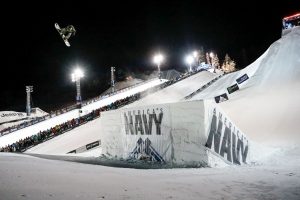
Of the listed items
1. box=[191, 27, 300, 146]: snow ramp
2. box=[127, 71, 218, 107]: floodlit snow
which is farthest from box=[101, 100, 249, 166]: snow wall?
box=[127, 71, 218, 107]: floodlit snow

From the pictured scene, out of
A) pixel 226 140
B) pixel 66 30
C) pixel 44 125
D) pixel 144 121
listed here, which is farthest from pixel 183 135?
pixel 44 125

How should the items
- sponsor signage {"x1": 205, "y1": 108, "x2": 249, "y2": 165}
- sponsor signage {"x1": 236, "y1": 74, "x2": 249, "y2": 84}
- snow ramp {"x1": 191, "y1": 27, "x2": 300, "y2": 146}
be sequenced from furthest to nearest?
sponsor signage {"x1": 236, "y1": 74, "x2": 249, "y2": 84}, snow ramp {"x1": 191, "y1": 27, "x2": 300, "y2": 146}, sponsor signage {"x1": 205, "y1": 108, "x2": 249, "y2": 165}

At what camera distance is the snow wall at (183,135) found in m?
9.54

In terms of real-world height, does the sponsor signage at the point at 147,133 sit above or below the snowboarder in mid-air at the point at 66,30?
below

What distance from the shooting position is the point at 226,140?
34.0ft

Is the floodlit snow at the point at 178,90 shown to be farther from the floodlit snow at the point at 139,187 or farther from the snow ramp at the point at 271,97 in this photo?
the floodlit snow at the point at 139,187

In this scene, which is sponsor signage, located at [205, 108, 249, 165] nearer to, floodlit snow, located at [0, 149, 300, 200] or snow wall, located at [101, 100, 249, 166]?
snow wall, located at [101, 100, 249, 166]

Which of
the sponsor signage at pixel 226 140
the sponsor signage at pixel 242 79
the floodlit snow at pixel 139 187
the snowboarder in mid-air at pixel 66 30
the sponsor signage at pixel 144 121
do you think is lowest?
the floodlit snow at pixel 139 187

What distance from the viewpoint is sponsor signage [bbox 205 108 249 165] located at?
971 cm

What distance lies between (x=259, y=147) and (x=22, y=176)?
946 cm

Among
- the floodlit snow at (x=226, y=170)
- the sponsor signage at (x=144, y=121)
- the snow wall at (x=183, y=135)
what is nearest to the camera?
the floodlit snow at (x=226, y=170)

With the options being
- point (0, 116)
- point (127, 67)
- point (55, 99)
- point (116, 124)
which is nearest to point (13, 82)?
point (55, 99)

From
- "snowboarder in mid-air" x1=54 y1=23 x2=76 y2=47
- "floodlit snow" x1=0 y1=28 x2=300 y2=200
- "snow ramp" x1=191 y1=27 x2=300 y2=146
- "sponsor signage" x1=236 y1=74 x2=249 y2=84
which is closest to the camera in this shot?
"floodlit snow" x1=0 y1=28 x2=300 y2=200

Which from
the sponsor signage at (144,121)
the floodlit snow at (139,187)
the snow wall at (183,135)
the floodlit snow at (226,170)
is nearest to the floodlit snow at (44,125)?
the floodlit snow at (226,170)
